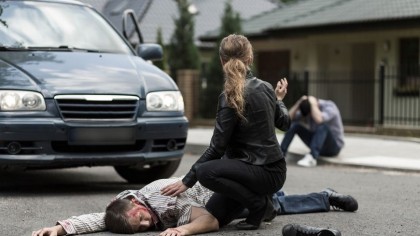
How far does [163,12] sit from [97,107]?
28622 mm

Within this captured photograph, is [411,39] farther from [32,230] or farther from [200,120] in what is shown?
[32,230]

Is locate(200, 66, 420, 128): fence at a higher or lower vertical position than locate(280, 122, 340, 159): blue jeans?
lower

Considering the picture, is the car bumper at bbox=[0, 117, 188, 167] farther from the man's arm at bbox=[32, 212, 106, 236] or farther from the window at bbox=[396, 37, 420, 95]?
the window at bbox=[396, 37, 420, 95]

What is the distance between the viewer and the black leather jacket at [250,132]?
5793 mm

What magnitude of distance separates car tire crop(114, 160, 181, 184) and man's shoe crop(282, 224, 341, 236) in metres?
3.17

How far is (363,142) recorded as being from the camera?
630 inches

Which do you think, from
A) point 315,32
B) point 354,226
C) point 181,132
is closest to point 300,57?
point 315,32

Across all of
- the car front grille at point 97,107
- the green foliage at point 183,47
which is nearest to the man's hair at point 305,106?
the car front grille at point 97,107

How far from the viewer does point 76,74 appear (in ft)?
25.6

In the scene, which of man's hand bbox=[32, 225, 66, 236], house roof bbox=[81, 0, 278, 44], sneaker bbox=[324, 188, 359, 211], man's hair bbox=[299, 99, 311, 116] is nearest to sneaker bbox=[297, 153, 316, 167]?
man's hair bbox=[299, 99, 311, 116]

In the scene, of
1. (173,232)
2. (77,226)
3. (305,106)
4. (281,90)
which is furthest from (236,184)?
(305,106)

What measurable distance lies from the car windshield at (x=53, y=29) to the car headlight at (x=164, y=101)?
1.06 m

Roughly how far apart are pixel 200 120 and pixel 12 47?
48.9 feet

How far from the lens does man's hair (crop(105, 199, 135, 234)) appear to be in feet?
18.9
